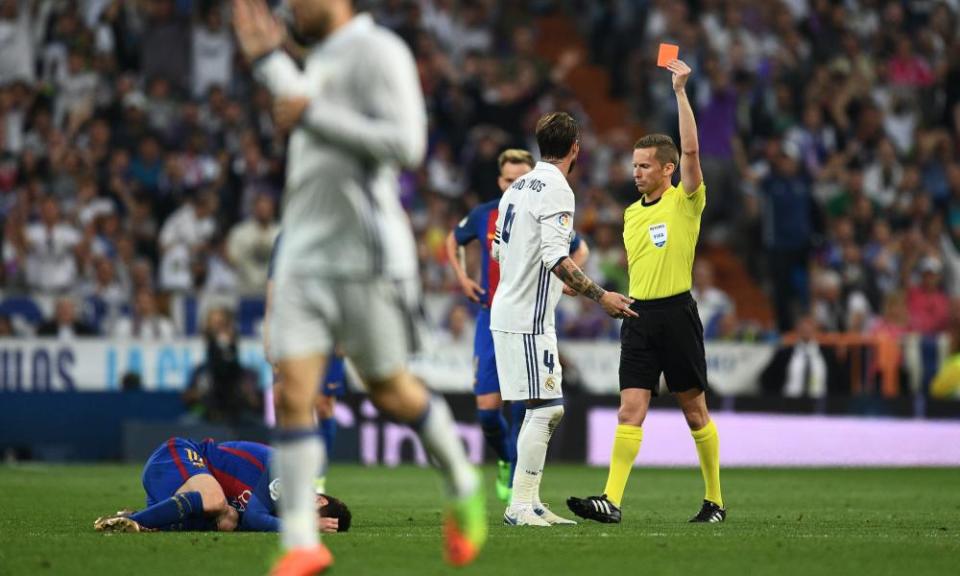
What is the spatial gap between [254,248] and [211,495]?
35.9 ft

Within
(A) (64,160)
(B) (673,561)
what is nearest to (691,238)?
(B) (673,561)

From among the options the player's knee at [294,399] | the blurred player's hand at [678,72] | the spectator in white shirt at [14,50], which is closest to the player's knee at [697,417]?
the blurred player's hand at [678,72]

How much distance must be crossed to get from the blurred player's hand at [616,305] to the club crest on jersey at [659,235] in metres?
0.76

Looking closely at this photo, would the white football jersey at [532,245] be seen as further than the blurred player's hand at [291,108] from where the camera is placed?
Yes

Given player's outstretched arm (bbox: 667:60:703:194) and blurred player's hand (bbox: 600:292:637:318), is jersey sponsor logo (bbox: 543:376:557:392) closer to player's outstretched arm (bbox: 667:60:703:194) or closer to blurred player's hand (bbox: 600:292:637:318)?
blurred player's hand (bbox: 600:292:637:318)

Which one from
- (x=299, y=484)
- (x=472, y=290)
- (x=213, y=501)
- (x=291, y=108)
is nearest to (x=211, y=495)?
(x=213, y=501)

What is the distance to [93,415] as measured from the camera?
734 inches

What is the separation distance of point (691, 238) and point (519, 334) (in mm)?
1295

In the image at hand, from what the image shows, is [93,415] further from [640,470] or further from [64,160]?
[640,470]

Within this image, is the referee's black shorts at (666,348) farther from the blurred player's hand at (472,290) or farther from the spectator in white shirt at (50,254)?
the spectator in white shirt at (50,254)

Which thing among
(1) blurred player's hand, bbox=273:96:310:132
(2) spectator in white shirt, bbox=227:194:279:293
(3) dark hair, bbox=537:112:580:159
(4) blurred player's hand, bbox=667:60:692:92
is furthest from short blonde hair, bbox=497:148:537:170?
(2) spectator in white shirt, bbox=227:194:279:293

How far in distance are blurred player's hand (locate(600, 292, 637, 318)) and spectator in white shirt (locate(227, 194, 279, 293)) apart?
34.9 ft

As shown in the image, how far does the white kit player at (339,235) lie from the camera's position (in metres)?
6.35

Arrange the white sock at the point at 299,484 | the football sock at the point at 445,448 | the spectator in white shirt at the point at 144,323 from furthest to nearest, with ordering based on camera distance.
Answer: the spectator in white shirt at the point at 144,323
the football sock at the point at 445,448
the white sock at the point at 299,484
